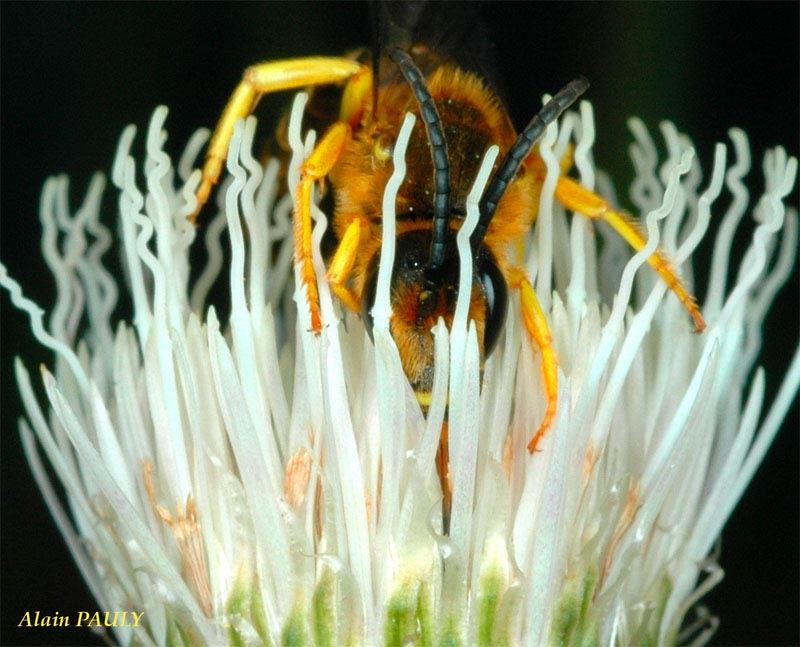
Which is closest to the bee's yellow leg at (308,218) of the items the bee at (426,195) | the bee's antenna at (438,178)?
the bee at (426,195)

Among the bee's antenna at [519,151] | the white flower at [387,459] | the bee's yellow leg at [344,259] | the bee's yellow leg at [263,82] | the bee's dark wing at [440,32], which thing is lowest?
the white flower at [387,459]

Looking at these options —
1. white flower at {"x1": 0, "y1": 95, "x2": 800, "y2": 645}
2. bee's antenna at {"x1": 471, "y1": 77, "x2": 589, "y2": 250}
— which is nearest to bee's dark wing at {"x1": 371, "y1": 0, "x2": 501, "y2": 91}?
white flower at {"x1": 0, "y1": 95, "x2": 800, "y2": 645}

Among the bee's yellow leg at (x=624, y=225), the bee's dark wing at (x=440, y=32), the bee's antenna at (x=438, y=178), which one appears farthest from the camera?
the bee's dark wing at (x=440, y=32)

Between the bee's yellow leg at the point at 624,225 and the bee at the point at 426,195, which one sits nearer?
the bee at the point at 426,195

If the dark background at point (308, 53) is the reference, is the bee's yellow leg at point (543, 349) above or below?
below

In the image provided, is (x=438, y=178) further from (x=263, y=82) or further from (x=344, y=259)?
(x=263, y=82)

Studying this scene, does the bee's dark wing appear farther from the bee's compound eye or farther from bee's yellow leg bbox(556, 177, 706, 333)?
the bee's compound eye

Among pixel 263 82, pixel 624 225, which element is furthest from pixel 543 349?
pixel 263 82

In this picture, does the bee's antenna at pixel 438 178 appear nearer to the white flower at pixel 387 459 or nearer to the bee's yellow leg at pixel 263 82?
the white flower at pixel 387 459
